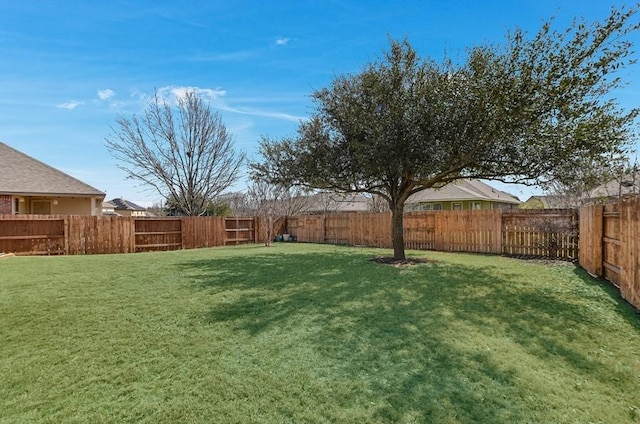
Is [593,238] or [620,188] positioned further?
[620,188]

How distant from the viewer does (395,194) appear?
1096 cm

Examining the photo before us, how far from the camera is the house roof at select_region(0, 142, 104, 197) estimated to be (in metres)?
16.1

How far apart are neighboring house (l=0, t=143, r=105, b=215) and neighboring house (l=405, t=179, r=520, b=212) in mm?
19472

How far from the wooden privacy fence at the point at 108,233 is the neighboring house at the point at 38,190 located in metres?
3.34

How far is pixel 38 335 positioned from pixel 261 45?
31.1 ft

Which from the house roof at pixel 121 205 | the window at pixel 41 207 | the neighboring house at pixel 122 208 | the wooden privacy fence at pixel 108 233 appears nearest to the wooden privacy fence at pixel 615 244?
the wooden privacy fence at pixel 108 233

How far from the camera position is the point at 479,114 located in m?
7.96

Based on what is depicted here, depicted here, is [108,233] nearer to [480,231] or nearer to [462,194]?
Result: [480,231]

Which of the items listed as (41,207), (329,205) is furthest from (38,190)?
(329,205)

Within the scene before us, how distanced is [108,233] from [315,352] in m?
14.1

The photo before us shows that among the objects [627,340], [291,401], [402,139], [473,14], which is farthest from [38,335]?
[473,14]

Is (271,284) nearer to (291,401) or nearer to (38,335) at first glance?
(38,335)

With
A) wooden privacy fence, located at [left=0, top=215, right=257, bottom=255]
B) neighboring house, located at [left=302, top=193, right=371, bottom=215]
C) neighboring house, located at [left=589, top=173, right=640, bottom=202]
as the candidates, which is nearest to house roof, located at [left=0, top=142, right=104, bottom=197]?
wooden privacy fence, located at [left=0, top=215, right=257, bottom=255]

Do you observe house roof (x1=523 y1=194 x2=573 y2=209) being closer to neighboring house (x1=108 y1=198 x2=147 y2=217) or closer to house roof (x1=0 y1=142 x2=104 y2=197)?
house roof (x1=0 y1=142 x2=104 y2=197)
